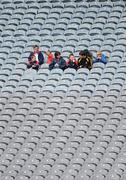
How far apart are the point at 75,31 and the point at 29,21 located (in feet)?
6.77

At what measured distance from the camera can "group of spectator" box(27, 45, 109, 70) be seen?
27.3 meters

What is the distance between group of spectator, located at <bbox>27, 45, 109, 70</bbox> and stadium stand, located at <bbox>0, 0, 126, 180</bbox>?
23 centimetres

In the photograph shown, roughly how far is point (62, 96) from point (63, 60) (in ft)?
5.16

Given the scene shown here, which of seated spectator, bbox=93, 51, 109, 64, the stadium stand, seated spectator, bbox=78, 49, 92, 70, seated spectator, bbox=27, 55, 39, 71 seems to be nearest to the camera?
the stadium stand

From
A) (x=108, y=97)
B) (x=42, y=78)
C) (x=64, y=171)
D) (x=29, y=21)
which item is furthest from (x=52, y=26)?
(x=64, y=171)

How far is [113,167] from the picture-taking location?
23.0 meters

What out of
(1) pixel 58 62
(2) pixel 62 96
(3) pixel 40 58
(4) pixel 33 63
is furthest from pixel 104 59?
(4) pixel 33 63

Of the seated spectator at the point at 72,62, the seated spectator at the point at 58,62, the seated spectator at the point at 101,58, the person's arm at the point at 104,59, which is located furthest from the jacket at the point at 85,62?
the seated spectator at the point at 58,62

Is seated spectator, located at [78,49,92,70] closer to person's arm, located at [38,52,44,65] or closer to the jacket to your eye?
the jacket

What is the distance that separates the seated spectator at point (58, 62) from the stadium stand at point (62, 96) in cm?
23

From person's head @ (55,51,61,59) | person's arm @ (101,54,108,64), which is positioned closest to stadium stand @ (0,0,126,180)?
person's arm @ (101,54,108,64)

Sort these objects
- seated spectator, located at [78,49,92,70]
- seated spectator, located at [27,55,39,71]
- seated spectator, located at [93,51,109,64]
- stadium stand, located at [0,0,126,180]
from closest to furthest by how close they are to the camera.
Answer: stadium stand, located at [0,0,126,180] < seated spectator, located at [78,49,92,70] < seated spectator, located at [93,51,109,64] < seated spectator, located at [27,55,39,71]

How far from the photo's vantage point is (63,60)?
27500mm

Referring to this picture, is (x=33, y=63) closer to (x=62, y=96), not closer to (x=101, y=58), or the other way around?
(x=62, y=96)
